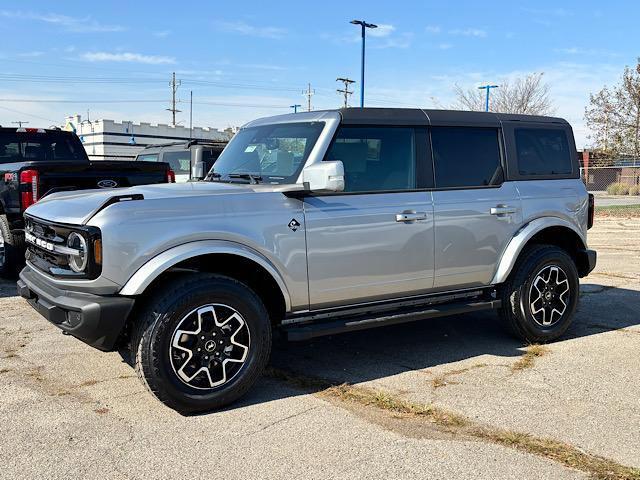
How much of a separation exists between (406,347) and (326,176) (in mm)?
2021

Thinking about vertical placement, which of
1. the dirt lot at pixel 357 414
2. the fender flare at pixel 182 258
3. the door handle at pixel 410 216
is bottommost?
the dirt lot at pixel 357 414

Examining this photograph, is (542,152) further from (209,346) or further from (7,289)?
(7,289)

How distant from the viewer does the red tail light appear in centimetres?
736

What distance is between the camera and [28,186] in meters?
7.38

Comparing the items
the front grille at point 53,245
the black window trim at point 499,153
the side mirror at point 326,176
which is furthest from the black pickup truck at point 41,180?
the black window trim at point 499,153

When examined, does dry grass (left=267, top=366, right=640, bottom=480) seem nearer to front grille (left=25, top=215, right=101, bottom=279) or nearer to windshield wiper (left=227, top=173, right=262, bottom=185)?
windshield wiper (left=227, top=173, right=262, bottom=185)

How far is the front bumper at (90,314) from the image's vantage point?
3.78 meters

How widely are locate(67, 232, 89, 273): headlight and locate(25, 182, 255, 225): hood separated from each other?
0.32ft

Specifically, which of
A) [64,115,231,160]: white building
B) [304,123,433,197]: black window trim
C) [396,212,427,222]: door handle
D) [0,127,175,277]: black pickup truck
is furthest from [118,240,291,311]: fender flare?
[64,115,231,160]: white building

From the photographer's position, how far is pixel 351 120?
4801 mm

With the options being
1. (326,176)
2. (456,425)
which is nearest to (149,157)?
(326,176)

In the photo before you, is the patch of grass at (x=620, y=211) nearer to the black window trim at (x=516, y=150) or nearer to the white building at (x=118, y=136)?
the black window trim at (x=516, y=150)

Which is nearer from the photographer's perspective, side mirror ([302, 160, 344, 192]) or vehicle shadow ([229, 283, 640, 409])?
side mirror ([302, 160, 344, 192])

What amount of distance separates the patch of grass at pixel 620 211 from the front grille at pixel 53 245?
18.6 metres
